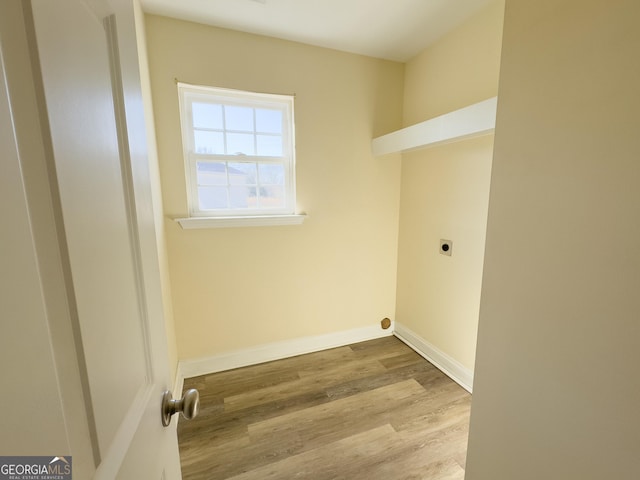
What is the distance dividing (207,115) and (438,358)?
2.65 meters

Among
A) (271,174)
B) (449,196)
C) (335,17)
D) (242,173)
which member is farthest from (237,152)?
(449,196)

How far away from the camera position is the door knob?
654 millimetres

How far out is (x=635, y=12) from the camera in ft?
2.01

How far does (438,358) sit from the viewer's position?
2262mm

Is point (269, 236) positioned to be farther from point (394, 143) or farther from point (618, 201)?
point (618, 201)

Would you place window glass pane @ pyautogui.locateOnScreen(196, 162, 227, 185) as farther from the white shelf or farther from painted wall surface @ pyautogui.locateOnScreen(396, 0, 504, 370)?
painted wall surface @ pyautogui.locateOnScreen(396, 0, 504, 370)

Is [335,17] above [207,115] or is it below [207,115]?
above

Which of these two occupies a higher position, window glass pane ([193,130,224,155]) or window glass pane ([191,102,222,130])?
window glass pane ([191,102,222,130])

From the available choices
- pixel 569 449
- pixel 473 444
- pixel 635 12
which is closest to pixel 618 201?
pixel 635 12

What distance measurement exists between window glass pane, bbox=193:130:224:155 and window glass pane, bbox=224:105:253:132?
4.5 inches

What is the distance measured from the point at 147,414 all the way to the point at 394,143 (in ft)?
7.21

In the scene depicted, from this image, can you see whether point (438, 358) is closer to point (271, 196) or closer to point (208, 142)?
point (271, 196)

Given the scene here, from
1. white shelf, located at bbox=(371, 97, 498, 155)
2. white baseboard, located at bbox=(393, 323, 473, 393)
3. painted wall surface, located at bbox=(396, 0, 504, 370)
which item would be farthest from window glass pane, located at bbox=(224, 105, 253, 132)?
white baseboard, located at bbox=(393, 323, 473, 393)

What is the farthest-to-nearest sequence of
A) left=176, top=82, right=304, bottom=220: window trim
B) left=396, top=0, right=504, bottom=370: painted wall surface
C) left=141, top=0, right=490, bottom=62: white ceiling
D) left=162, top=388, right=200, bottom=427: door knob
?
left=176, top=82, right=304, bottom=220: window trim, left=396, top=0, right=504, bottom=370: painted wall surface, left=141, top=0, right=490, bottom=62: white ceiling, left=162, top=388, right=200, bottom=427: door knob
